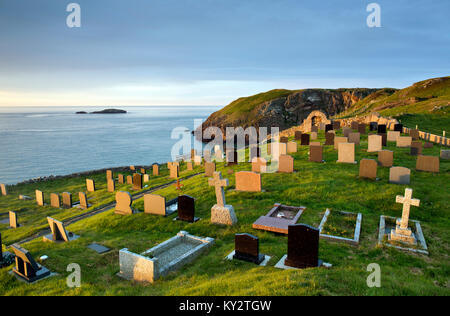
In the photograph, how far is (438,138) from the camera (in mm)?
21812

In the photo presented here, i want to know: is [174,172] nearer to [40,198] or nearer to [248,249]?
[40,198]

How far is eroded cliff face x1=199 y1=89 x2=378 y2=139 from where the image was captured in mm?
89938

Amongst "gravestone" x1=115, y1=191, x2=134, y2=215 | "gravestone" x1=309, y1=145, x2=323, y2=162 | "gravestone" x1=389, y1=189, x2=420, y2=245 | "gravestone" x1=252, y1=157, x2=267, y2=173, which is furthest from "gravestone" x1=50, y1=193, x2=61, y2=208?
"gravestone" x1=389, y1=189, x2=420, y2=245

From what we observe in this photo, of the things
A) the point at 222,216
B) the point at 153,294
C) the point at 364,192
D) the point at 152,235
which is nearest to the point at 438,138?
the point at 364,192

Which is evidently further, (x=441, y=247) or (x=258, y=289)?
(x=441, y=247)

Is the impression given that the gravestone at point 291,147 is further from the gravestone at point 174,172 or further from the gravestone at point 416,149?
the gravestone at point 174,172

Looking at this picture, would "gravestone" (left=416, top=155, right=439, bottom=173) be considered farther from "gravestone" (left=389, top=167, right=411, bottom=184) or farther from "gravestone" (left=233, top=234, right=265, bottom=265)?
"gravestone" (left=233, top=234, right=265, bottom=265)

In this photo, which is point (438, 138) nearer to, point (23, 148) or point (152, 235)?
point (152, 235)

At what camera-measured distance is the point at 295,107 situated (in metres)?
92.8

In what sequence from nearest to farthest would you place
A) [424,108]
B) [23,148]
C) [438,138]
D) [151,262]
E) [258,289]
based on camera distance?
1. [258,289]
2. [151,262]
3. [438,138]
4. [424,108]
5. [23,148]

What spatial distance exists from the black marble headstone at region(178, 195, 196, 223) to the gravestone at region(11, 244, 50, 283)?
484 centimetres

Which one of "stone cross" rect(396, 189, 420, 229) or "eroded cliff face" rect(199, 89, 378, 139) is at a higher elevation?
"eroded cliff face" rect(199, 89, 378, 139)

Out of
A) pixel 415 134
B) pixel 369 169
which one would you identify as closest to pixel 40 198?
pixel 369 169
